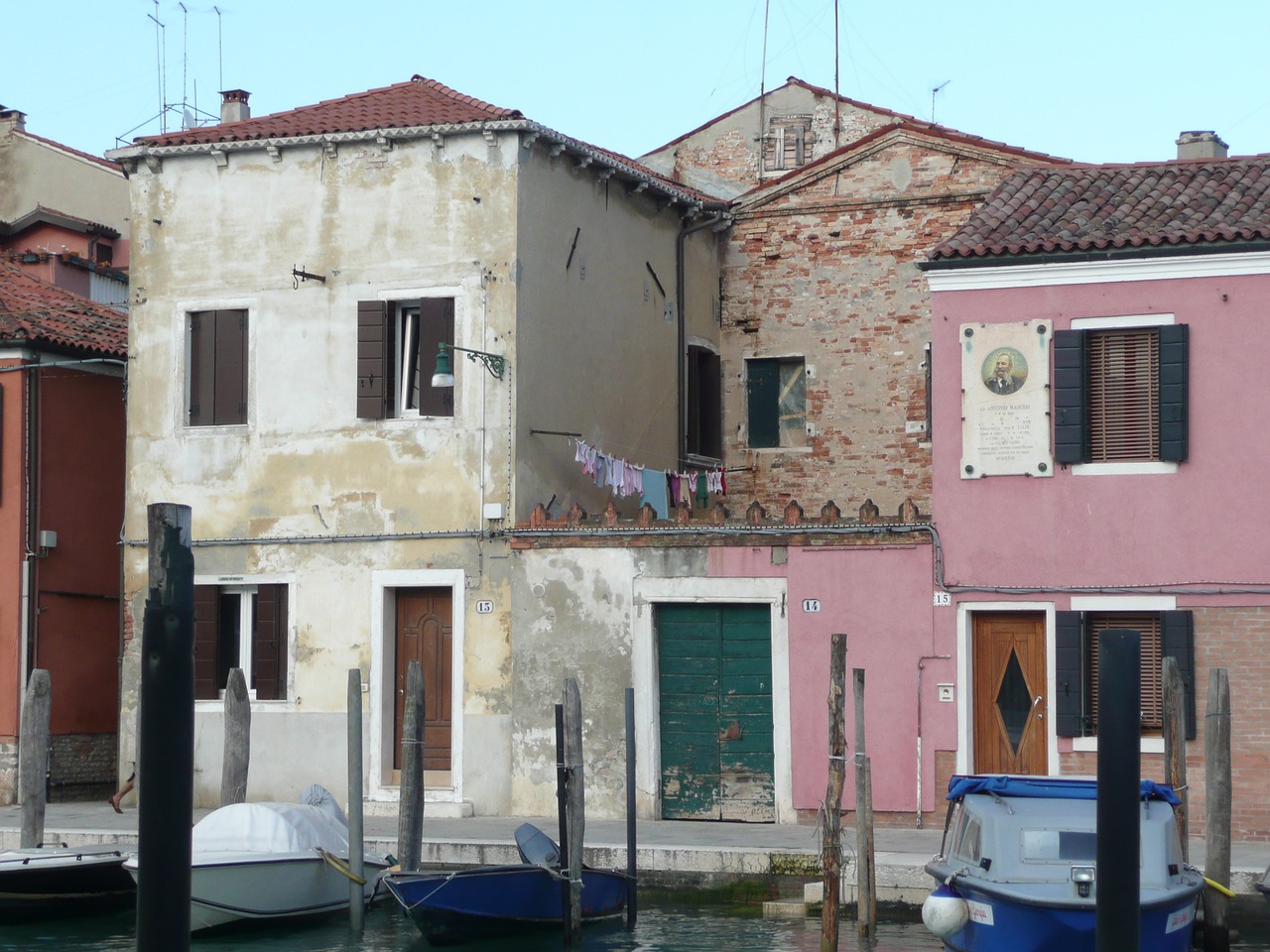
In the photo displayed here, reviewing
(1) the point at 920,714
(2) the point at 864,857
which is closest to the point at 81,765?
(1) the point at 920,714

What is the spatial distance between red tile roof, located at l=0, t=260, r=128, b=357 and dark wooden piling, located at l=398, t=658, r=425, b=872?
7916mm

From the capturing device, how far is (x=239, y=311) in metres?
19.5

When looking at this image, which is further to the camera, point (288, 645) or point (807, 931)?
point (288, 645)

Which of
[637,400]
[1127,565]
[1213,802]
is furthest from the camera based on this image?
[637,400]

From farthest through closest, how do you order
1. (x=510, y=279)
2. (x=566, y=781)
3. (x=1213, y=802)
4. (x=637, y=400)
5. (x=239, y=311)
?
(x=637, y=400)
(x=239, y=311)
(x=510, y=279)
(x=566, y=781)
(x=1213, y=802)

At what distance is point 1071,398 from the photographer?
1630cm

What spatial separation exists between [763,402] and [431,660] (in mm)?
5769

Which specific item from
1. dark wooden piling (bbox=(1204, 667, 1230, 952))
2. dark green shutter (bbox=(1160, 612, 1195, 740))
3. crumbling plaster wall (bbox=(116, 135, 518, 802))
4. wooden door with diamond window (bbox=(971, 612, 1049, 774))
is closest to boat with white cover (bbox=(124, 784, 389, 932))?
crumbling plaster wall (bbox=(116, 135, 518, 802))

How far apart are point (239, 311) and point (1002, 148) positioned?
8.95m

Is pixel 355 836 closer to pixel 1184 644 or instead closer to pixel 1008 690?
pixel 1008 690

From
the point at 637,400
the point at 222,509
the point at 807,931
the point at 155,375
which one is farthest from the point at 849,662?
the point at 155,375

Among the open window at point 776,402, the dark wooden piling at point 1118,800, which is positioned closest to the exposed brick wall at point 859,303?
the open window at point 776,402

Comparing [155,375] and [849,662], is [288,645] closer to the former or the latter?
[155,375]

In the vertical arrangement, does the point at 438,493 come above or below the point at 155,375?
below
